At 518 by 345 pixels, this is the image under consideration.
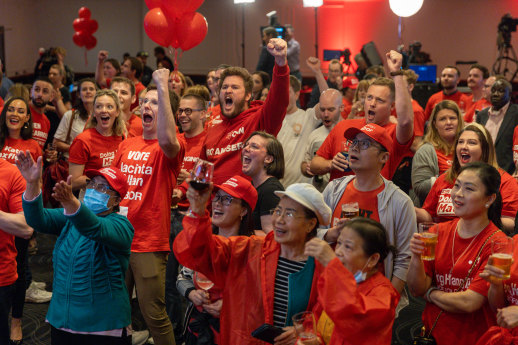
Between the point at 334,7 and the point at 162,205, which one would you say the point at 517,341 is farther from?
the point at 334,7

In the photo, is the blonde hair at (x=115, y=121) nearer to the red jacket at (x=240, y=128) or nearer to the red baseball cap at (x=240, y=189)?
the red jacket at (x=240, y=128)

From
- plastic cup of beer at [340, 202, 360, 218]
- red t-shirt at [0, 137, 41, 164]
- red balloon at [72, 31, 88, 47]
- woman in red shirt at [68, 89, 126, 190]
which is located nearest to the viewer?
plastic cup of beer at [340, 202, 360, 218]

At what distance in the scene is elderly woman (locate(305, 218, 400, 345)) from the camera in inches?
85.4

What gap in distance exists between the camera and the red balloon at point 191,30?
17.6ft

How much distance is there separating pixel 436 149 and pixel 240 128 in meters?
1.50

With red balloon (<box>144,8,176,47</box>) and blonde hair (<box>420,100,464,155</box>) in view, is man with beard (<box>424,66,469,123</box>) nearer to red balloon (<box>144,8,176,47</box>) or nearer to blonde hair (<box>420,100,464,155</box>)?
blonde hair (<box>420,100,464,155</box>)

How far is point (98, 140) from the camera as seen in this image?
4473 mm

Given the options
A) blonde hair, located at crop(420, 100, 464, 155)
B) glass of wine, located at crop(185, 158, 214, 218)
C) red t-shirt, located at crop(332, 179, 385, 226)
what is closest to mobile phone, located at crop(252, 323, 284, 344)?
glass of wine, located at crop(185, 158, 214, 218)

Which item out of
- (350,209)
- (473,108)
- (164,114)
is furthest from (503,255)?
(473,108)

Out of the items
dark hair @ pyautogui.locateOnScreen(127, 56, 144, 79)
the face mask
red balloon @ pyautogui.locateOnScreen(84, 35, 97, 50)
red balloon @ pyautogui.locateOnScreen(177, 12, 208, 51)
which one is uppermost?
red balloon @ pyautogui.locateOnScreen(84, 35, 97, 50)

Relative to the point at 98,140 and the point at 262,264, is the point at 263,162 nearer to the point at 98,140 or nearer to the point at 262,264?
the point at 262,264

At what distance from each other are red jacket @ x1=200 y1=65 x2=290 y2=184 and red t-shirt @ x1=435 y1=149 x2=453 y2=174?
4.26 feet

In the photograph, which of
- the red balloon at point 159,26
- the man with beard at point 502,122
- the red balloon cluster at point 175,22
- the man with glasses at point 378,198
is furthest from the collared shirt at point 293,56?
the man with glasses at point 378,198

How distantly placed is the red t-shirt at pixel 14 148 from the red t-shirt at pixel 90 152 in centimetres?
57
